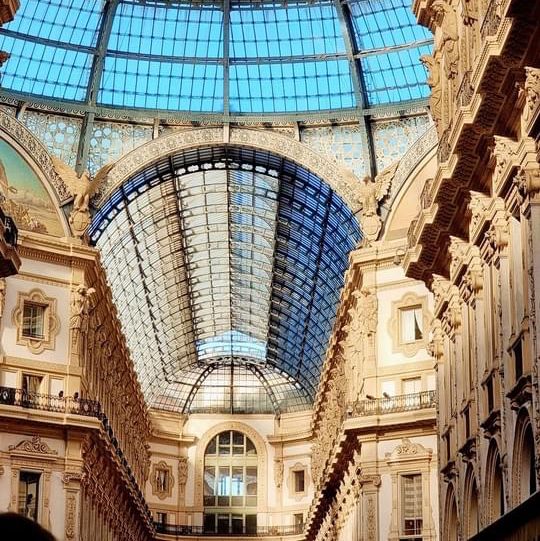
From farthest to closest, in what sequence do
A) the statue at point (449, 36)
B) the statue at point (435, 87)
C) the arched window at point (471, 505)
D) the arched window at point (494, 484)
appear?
the statue at point (435, 87)
the statue at point (449, 36)
the arched window at point (471, 505)
the arched window at point (494, 484)

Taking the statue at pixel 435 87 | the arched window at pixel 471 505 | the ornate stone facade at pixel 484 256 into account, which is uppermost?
the statue at pixel 435 87

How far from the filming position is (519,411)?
79.6 ft

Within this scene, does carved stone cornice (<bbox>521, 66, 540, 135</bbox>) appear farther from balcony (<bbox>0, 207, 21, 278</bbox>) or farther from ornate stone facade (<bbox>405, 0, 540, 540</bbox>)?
balcony (<bbox>0, 207, 21, 278</bbox>)

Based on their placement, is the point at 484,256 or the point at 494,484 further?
the point at 484,256

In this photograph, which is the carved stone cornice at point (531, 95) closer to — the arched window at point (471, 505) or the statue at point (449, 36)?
the statue at point (449, 36)

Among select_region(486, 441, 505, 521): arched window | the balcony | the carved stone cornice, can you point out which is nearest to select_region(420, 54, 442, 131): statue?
select_region(486, 441, 505, 521): arched window

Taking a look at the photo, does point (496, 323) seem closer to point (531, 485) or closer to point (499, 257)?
point (499, 257)

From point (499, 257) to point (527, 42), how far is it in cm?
618

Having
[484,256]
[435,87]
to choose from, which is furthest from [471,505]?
[435,87]

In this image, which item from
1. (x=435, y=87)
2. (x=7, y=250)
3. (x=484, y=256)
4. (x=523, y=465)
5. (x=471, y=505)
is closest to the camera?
(x=523, y=465)

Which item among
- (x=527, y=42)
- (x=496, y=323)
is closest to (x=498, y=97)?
(x=527, y=42)

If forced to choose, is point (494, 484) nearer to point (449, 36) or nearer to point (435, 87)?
point (449, 36)

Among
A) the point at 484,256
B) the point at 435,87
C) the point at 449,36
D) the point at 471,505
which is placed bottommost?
the point at 471,505

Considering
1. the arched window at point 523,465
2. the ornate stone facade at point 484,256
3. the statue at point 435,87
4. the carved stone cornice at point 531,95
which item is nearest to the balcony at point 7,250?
the ornate stone facade at point 484,256
